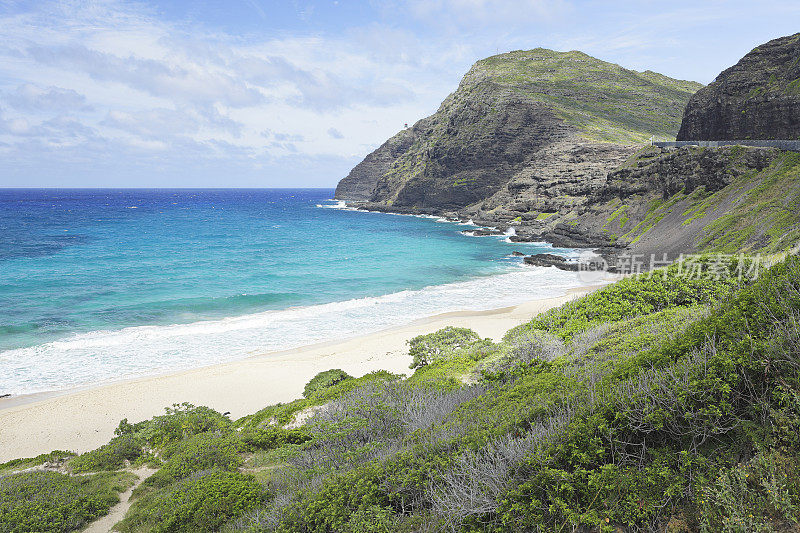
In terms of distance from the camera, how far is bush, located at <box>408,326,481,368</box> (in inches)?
588

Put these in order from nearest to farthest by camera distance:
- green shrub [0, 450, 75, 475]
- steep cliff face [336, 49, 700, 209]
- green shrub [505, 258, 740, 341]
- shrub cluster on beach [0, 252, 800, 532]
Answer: shrub cluster on beach [0, 252, 800, 532] → green shrub [0, 450, 75, 475] → green shrub [505, 258, 740, 341] → steep cliff face [336, 49, 700, 209]

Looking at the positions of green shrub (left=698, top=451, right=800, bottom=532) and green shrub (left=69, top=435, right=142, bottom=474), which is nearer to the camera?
green shrub (left=698, top=451, right=800, bottom=532)

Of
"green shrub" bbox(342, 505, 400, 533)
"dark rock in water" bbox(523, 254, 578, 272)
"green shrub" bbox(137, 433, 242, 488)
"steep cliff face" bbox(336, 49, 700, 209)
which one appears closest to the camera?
"green shrub" bbox(342, 505, 400, 533)

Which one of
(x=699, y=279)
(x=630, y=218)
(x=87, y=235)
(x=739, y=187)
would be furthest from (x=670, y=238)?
(x=87, y=235)

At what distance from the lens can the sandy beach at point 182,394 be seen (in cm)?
1410

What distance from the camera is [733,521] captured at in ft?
12.3

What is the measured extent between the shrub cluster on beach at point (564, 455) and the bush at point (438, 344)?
18.4 ft

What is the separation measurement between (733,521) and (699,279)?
37.6 feet

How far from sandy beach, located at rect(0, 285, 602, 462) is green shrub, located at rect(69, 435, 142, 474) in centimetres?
365

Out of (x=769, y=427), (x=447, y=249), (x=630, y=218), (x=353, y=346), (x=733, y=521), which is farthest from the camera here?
(x=447, y=249)

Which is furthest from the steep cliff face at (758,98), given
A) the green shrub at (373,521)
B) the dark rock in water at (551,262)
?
the green shrub at (373,521)

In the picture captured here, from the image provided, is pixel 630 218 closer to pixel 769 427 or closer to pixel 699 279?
pixel 699 279

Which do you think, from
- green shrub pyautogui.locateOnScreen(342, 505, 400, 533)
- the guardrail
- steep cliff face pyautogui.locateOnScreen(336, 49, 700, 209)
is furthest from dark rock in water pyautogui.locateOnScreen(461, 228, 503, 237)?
green shrub pyautogui.locateOnScreen(342, 505, 400, 533)

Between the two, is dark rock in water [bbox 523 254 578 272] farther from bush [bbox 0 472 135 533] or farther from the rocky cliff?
bush [bbox 0 472 135 533]
